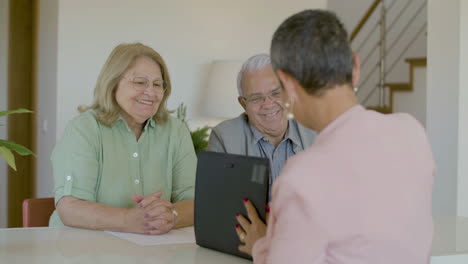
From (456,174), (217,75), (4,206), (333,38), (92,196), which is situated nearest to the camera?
(333,38)

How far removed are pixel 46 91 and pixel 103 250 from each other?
3433 millimetres

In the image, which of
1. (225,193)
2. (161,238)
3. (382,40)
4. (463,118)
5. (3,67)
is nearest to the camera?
(225,193)

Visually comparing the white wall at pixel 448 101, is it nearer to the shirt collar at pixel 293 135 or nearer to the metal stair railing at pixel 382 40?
the shirt collar at pixel 293 135

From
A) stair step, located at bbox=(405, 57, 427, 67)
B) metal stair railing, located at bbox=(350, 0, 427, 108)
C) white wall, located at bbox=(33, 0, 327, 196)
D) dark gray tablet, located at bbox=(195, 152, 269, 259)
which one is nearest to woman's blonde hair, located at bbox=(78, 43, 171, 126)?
dark gray tablet, located at bbox=(195, 152, 269, 259)

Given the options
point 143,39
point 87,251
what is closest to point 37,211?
point 87,251

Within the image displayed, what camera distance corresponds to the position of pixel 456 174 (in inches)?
144

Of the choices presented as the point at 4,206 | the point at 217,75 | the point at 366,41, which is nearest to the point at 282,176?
the point at 217,75

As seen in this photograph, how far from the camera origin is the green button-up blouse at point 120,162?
8.04 feet

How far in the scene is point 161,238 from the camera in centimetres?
217

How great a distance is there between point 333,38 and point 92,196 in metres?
1.44

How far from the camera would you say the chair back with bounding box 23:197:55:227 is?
105 inches

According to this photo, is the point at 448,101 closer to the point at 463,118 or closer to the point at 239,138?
the point at 463,118

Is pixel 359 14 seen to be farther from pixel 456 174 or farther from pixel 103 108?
pixel 103 108

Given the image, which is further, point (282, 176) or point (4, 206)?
point (4, 206)
